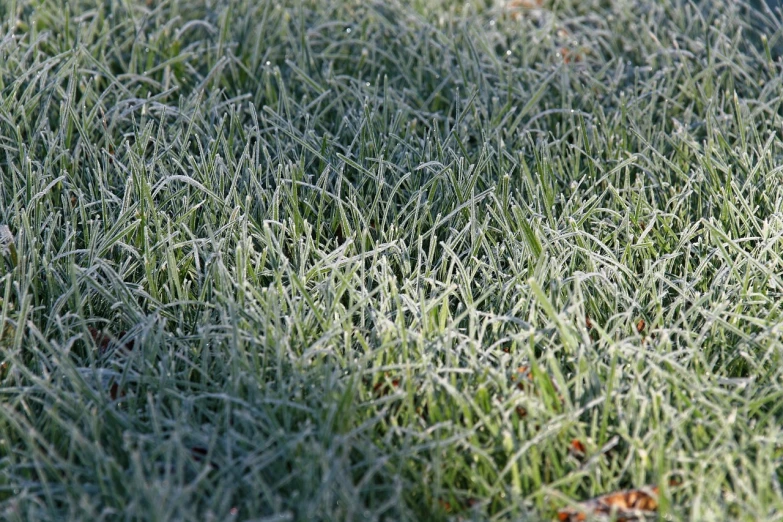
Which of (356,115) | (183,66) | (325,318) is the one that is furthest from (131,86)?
(325,318)

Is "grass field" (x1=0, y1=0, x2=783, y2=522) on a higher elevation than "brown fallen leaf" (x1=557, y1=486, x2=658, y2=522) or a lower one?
higher

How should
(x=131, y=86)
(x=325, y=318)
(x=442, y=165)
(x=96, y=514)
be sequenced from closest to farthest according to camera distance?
(x=96, y=514), (x=325, y=318), (x=442, y=165), (x=131, y=86)

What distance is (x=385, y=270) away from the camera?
2.00m

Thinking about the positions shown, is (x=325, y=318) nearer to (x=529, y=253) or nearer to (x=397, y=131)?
(x=529, y=253)

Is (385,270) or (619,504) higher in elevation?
(385,270)

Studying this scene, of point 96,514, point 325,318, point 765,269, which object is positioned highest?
point 765,269

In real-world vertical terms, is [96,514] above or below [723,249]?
below

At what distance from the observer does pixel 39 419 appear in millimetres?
1693

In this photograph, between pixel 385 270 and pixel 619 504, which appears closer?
pixel 619 504

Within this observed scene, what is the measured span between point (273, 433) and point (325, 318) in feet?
1.23

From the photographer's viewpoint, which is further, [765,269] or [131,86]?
[131,86]

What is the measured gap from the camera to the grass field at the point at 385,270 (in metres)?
1.58

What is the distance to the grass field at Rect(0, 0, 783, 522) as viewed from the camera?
1.58m

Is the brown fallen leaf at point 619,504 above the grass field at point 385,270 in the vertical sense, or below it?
below
